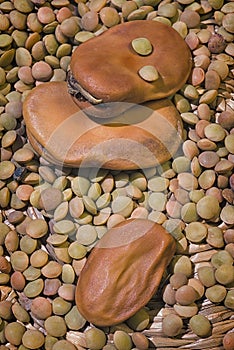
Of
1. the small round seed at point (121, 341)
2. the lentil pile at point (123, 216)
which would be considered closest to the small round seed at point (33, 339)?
the lentil pile at point (123, 216)

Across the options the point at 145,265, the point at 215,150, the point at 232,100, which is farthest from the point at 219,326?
the point at 232,100

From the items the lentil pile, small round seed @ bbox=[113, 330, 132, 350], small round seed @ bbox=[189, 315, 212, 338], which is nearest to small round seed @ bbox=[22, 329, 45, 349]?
the lentil pile

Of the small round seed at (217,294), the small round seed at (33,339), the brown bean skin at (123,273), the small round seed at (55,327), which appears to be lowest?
the small round seed at (33,339)

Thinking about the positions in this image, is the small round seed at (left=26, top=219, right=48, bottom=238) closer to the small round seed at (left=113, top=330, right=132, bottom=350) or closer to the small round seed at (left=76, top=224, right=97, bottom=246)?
the small round seed at (left=76, top=224, right=97, bottom=246)

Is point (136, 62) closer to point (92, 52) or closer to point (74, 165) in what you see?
point (92, 52)

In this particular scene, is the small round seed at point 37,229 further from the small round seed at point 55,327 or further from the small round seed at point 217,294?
the small round seed at point 217,294

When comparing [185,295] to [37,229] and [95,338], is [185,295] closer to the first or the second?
[95,338]

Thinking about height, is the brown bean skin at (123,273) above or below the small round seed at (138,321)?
above

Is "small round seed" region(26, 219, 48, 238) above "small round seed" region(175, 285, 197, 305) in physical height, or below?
above

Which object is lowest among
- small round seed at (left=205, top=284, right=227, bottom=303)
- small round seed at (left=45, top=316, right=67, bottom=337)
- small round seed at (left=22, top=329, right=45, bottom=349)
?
small round seed at (left=22, top=329, right=45, bottom=349)
